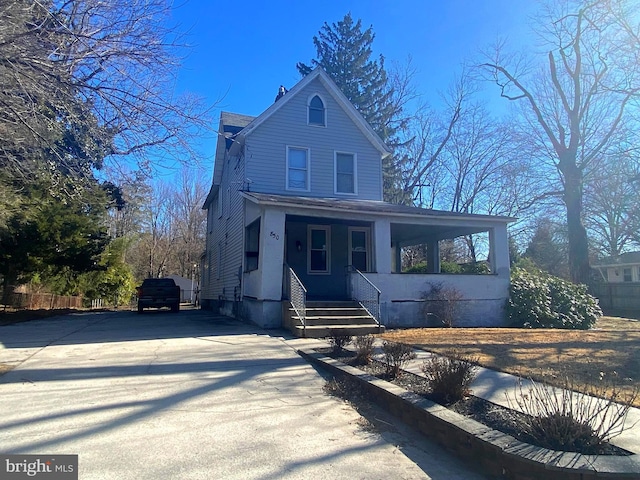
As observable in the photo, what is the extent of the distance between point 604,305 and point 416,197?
46.9ft

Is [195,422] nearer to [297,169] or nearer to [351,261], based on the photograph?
[351,261]

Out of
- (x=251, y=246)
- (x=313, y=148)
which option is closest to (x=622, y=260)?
(x=313, y=148)

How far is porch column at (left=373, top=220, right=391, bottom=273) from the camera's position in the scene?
13188mm

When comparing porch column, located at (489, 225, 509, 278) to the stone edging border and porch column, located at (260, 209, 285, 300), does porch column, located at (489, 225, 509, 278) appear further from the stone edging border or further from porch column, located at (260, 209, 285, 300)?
the stone edging border

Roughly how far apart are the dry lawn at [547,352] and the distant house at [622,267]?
33130 millimetres

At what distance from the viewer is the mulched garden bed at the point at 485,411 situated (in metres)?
3.54

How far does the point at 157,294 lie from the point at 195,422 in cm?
1722

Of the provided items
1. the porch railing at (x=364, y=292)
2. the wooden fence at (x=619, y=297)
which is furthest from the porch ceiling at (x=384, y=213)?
the wooden fence at (x=619, y=297)

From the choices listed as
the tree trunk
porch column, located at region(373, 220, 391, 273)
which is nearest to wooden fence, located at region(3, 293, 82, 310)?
porch column, located at region(373, 220, 391, 273)

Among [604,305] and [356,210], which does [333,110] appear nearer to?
[356,210]

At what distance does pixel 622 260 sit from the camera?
A: 3800cm

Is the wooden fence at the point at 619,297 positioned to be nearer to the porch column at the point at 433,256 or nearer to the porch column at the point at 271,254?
the porch column at the point at 433,256

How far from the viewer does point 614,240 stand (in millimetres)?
37344

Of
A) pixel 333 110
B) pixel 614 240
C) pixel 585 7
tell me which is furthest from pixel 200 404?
pixel 614 240
